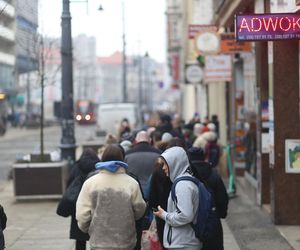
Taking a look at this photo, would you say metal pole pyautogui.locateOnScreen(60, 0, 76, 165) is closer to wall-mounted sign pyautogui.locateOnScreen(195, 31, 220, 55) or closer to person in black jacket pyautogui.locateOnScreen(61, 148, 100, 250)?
wall-mounted sign pyautogui.locateOnScreen(195, 31, 220, 55)

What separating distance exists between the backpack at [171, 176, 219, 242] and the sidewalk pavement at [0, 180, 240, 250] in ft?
13.2

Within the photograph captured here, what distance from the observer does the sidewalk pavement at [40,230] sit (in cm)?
1042

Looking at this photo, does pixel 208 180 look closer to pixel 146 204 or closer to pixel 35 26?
pixel 146 204

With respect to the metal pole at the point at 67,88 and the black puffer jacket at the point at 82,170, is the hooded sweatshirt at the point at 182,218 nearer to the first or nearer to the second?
the black puffer jacket at the point at 82,170

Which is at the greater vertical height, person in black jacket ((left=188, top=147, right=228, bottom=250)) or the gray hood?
the gray hood

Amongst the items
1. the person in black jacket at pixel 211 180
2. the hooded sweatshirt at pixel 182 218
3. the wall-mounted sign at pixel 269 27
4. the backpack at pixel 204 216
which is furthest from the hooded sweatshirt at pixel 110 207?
the wall-mounted sign at pixel 269 27

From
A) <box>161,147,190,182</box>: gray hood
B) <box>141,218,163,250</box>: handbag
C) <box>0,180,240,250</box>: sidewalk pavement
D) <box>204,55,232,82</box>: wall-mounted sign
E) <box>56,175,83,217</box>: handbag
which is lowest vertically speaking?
<box>0,180,240,250</box>: sidewalk pavement

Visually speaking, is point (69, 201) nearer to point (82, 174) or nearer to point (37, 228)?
point (82, 174)

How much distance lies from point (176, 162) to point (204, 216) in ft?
1.68

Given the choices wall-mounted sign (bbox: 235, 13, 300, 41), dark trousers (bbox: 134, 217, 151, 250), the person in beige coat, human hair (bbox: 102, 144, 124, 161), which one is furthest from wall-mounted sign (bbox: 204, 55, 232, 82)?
the person in beige coat

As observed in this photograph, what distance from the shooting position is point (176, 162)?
20.3 ft

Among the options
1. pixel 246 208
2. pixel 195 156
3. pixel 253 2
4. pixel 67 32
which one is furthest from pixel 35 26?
pixel 195 156

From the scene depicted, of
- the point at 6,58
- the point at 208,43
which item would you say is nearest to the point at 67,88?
the point at 208,43

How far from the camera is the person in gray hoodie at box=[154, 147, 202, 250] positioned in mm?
5887
